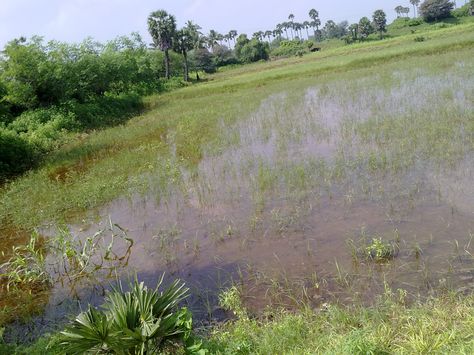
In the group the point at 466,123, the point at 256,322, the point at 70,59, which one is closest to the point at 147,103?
the point at 70,59

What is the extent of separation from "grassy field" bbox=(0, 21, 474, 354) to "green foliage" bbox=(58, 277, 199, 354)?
1.76ft

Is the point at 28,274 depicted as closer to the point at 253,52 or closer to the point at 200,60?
the point at 200,60

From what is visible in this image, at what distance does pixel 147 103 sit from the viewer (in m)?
31.0

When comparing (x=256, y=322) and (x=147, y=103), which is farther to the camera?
(x=147, y=103)

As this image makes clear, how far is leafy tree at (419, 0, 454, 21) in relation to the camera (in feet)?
229

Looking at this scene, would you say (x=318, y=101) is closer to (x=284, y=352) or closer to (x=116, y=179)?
(x=116, y=179)

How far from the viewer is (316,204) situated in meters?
7.18

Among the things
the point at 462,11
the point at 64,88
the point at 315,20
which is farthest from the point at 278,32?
the point at 64,88

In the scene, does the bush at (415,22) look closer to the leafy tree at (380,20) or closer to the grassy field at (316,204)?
the leafy tree at (380,20)

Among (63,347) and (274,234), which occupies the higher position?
(63,347)

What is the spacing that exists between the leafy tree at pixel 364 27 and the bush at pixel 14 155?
65897 millimetres

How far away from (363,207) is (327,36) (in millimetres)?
120914

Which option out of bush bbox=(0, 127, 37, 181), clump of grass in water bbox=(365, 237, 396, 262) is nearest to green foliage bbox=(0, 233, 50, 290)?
clump of grass in water bbox=(365, 237, 396, 262)

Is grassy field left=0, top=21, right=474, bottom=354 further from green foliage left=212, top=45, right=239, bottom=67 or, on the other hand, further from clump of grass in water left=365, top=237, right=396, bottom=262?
green foliage left=212, top=45, right=239, bottom=67
